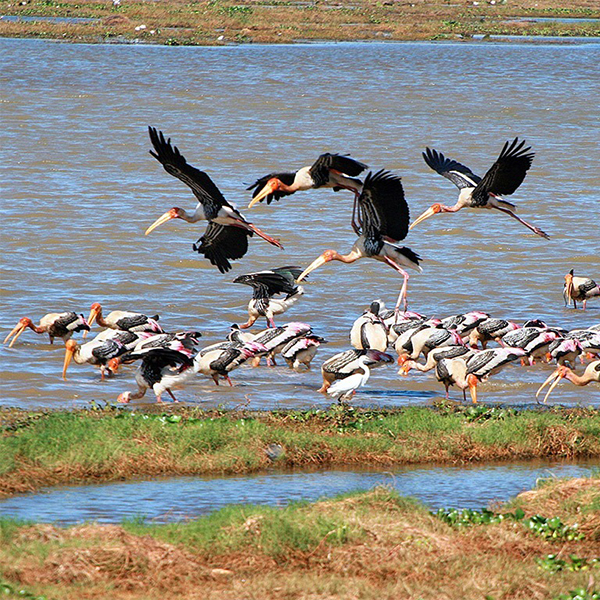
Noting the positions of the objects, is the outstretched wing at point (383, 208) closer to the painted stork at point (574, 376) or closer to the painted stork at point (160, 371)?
the painted stork at point (574, 376)

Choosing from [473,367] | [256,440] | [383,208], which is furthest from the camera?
[383,208]

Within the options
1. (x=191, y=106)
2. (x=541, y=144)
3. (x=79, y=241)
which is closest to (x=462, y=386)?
(x=79, y=241)

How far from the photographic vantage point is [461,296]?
17.1 m

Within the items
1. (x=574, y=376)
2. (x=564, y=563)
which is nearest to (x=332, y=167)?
(x=574, y=376)

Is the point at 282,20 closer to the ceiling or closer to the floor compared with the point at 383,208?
closer to the floor

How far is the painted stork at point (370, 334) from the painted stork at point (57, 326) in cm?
294

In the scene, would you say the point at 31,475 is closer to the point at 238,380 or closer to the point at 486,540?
the point at 486,540

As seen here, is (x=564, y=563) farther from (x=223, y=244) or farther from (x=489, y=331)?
(x=223, y=244)

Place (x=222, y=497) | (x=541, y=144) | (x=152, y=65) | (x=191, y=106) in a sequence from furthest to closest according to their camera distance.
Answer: (x=152, y=65) < (x=191, y=106) < (x=541, y=144) < (x=222, y=497)

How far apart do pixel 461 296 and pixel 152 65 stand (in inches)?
1172

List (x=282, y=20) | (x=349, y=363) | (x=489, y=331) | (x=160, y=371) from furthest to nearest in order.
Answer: (x=282, y=20)
(x=489, y=331)
(x=349, y=363)
(x=160, y=371)

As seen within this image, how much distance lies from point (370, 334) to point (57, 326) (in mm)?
3414

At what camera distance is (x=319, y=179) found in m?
13.3

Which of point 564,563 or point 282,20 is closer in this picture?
point 564,563
